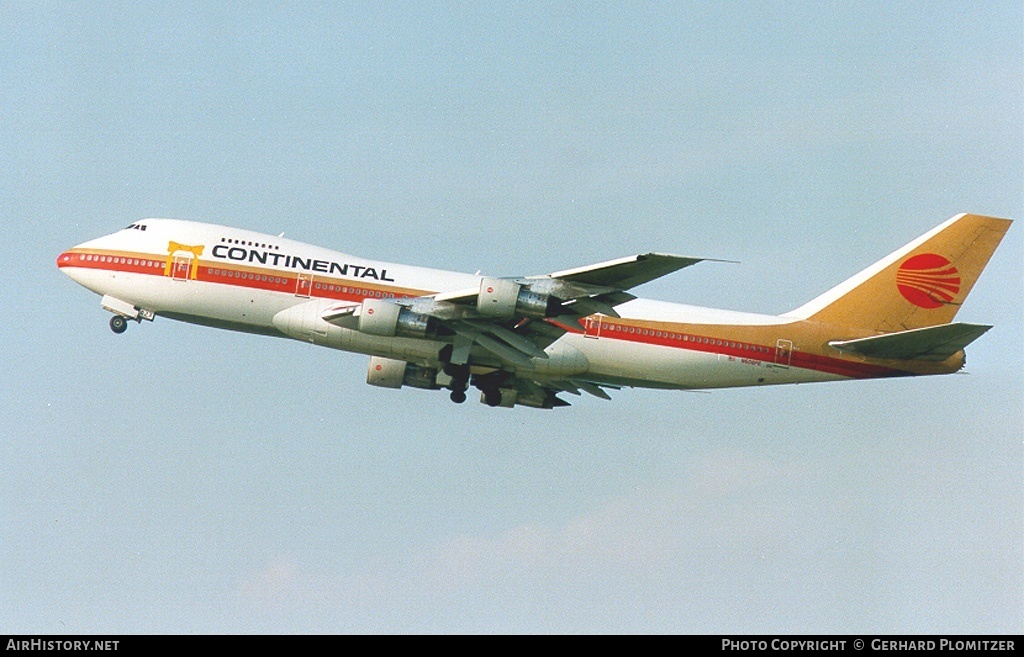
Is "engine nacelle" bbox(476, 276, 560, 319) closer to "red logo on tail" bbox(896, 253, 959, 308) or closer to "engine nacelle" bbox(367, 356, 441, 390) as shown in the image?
"engine nacelle" bbox(367, 356, 441, 390)

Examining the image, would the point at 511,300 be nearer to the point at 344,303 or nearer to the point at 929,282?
the point at 344,303

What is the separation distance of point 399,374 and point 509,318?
7.76 m

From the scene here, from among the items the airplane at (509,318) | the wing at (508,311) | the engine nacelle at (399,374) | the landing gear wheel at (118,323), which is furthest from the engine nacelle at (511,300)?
the landing gear wheel at (118,323)

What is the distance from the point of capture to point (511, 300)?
43.3 metres

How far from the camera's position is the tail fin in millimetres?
50281

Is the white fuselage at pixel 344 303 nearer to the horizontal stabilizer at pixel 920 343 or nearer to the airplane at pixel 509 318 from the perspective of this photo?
the airplane at pixel 509 318

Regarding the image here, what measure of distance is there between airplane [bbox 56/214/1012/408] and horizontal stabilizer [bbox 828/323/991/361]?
0.07 meters

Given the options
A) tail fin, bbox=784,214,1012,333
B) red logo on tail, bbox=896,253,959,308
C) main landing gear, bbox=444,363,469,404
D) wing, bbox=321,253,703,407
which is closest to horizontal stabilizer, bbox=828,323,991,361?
tail fin, bbox=784,214,1012,333

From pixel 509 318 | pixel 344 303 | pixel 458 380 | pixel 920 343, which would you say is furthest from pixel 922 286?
pixel 344 303
